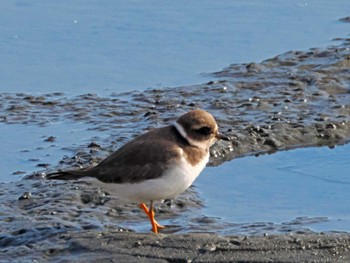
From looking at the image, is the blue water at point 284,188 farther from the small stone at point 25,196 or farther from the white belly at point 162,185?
the small stone at point 25,196

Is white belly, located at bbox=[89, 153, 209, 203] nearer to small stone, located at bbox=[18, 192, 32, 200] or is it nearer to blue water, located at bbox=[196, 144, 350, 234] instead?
blue water, located at bbox=[196, 144, 350, 234]

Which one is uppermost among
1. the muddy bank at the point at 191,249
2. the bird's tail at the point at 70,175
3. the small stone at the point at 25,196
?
the bird's tail at the point at 70,175

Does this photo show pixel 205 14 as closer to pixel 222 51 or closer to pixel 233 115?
pixel 222 51

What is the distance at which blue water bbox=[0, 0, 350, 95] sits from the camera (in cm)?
1116

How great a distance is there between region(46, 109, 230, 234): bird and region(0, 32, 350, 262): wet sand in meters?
0.31

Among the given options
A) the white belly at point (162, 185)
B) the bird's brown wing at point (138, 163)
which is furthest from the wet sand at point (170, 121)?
the bird's brown wing at point (138, 163)

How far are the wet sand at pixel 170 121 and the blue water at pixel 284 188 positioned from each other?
194 mm

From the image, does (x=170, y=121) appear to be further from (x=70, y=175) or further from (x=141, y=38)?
(x=70, y=175)

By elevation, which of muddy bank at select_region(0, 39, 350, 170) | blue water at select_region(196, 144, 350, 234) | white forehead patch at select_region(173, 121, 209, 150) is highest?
white forehead patch at select_region(173, 121, 209, 150)

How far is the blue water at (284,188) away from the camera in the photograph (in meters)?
8.14

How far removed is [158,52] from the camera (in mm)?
11773

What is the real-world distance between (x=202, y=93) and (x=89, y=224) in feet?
10.7

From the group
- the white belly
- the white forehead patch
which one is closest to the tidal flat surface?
the white belly

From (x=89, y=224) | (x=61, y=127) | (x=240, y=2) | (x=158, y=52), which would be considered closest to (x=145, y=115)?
(x=61, y=127)
